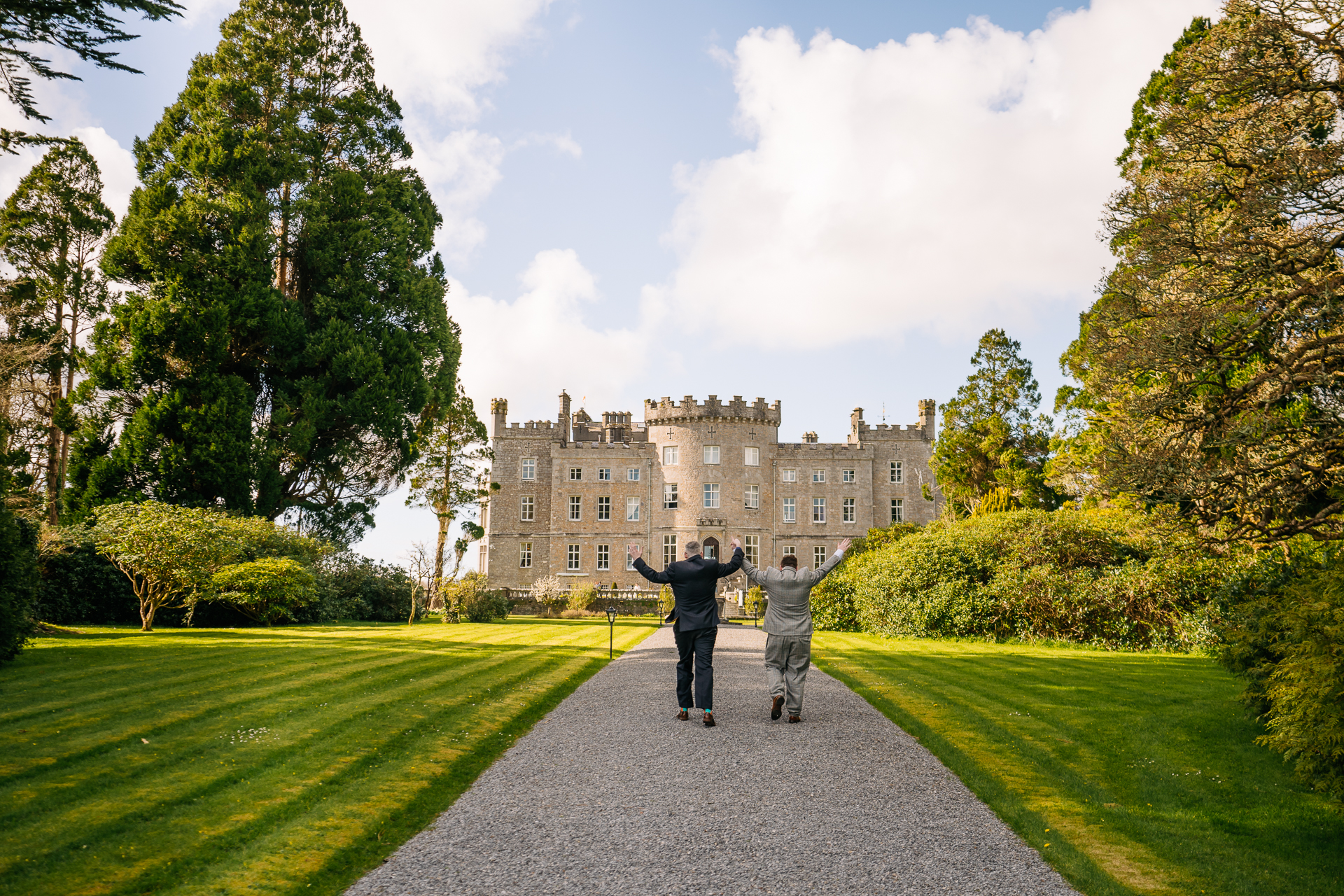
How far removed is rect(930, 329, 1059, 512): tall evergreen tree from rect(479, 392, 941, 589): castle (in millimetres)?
12389

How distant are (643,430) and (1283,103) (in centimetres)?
3849

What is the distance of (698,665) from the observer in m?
7.87

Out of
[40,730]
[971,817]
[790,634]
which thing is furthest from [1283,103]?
[40,730]

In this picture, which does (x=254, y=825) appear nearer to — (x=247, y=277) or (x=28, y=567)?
(x=28, y=567)

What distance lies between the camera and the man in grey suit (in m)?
7.91

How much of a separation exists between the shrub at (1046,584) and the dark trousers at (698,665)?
25.4ft

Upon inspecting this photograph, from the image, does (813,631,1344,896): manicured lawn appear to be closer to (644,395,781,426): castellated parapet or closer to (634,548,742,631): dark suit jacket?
(634,548,742,631): dark suit jacket

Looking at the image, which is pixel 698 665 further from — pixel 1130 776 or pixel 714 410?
pixel 714 410

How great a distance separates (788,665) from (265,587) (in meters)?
12.8

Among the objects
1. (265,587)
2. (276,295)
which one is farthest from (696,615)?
(276,295)

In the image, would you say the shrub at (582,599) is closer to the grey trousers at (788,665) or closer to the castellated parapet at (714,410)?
the castellated parapet at (714,410)

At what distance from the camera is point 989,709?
8500 millimetres

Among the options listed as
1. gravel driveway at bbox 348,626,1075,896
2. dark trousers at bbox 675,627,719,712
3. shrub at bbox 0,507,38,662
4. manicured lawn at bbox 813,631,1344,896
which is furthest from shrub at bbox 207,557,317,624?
manicured lawn at bbox 813,631,1344,896

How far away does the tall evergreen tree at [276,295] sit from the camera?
20750 millimetres
